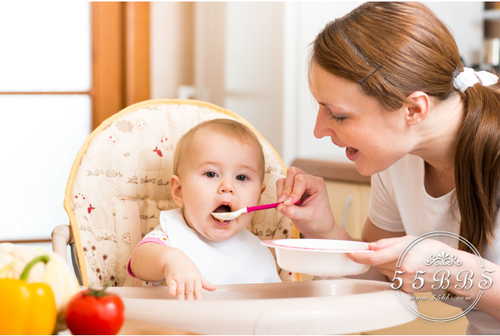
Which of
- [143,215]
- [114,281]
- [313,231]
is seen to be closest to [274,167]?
[313,231]

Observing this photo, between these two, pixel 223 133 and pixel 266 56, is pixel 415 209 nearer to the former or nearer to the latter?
pixel 223 133

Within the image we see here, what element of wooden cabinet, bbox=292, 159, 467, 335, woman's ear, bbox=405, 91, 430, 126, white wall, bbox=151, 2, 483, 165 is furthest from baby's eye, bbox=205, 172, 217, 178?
white wall, bbox=151, 2, 483, 165

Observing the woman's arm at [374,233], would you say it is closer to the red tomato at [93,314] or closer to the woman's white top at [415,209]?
the woman's white top at [415,209]

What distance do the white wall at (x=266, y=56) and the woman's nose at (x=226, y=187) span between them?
1026 mm

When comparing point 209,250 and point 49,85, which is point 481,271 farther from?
point 49,85

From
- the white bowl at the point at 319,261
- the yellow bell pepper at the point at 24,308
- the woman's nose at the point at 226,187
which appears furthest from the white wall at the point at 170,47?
the yellow bell pepper at the point at 24,308

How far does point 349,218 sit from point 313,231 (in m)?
0.81

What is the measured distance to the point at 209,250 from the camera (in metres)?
1.21

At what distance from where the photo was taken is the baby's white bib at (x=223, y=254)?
119 cm

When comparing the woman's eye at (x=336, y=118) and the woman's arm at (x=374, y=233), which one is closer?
the woman's eye at (x=336, y=118)

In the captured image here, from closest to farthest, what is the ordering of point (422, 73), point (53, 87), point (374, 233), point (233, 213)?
point (422, 73)
point (233, 213)
point (374, 233)
point (53, 87)

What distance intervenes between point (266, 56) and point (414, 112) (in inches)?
55.6

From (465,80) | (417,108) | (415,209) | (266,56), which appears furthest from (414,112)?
(266,56)

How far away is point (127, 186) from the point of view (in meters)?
1.29
